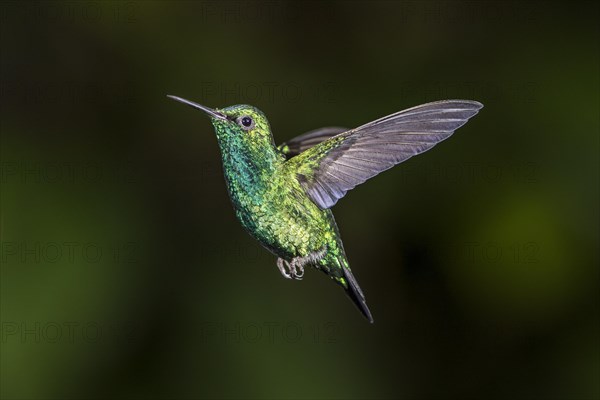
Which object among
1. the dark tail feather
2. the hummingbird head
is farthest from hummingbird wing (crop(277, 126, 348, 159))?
the hummingbird head

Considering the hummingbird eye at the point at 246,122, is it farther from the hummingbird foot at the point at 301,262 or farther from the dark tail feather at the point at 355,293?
the dark tail feather at the point at 355,293

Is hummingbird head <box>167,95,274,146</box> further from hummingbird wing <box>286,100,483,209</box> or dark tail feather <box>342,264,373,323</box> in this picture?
dark tail feather <box>342,264,373,323</box>

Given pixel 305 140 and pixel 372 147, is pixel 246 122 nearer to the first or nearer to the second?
pixel 372 147

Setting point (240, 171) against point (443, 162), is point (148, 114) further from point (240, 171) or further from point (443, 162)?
point (240, 171)

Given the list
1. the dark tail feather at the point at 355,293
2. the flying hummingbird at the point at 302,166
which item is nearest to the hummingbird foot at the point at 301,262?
the flying hummingbird at the point at 302,166

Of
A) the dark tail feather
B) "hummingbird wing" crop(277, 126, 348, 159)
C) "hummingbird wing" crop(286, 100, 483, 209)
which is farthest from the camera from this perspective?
"hummingbird wing" crop(277, 126, 348, 159)

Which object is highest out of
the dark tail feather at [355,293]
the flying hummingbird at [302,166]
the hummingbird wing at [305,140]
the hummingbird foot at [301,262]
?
the hummingbird wing at [305,140]
